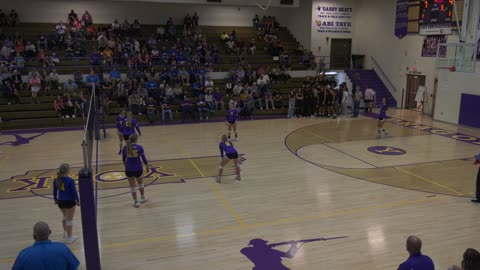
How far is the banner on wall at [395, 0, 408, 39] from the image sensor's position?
968 inches

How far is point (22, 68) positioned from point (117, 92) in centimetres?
500

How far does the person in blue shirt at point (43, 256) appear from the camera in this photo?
4172 millimetres

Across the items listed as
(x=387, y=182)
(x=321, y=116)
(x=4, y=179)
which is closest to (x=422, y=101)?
(x=321, y=116)

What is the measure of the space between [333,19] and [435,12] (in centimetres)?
827

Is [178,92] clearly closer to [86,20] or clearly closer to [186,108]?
[186,108]

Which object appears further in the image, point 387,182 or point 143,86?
point 143,86

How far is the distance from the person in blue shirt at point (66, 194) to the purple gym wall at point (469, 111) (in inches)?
767

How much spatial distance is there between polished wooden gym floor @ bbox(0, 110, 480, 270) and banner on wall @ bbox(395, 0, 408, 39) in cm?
984

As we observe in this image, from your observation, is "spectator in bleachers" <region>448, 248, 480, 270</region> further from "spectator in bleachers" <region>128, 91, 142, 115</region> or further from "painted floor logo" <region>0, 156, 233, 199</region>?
"spectator in bleachers" <region>128, 91, 142, 115</region>

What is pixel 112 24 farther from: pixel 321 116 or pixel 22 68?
pixel 321 116

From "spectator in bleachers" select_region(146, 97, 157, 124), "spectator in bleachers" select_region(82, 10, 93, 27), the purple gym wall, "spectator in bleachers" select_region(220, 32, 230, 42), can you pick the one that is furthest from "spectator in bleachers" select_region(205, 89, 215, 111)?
the purple gym wall

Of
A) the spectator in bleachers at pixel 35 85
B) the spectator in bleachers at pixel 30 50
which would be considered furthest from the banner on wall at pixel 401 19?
the spectator in bleachers at pixel 30 50

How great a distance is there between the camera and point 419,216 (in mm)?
9297

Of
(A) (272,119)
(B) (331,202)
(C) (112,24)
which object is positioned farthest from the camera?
(C) (112,24)
